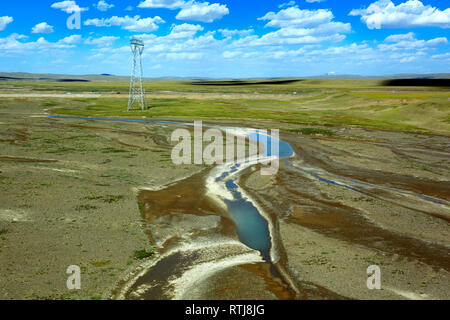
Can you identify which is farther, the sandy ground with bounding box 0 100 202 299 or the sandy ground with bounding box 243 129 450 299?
the sandy ground with bounding box 243 129 450 299

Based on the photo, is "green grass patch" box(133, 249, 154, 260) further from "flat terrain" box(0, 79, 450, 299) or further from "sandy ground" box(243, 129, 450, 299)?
"sandy ground" box(243, 129, 450, 299)

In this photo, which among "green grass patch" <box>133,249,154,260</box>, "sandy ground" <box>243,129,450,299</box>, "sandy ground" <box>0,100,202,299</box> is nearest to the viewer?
"sandy ground" <box>0,100,202,299</box>

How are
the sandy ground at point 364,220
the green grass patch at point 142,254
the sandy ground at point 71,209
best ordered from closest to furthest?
the sandy ground at point 71,209 → the sandy ground at point 364,220 → the green grass patch at point 142,254

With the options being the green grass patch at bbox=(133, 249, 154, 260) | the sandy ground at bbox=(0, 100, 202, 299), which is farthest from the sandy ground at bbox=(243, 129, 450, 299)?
the sandy ground at bbox=(0, 100, 202, 299)

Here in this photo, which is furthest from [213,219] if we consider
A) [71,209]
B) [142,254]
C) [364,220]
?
[364,220]

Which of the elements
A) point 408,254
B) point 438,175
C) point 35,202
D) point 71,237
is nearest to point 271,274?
point 408,254

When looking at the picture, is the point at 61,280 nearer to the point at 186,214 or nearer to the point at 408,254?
the point at 186,214

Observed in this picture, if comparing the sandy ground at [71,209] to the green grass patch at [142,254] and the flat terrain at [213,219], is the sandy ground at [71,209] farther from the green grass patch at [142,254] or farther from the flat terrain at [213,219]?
the green grass patch at [142,254]

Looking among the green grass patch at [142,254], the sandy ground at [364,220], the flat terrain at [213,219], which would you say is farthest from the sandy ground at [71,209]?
the sandy ground at [364,220]

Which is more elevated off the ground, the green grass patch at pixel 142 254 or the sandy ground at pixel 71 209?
the sandy ground at pixel 71 209

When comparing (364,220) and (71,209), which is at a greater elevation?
(71,209)

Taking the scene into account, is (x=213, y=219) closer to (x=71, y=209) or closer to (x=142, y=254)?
(x=142, y=254)
